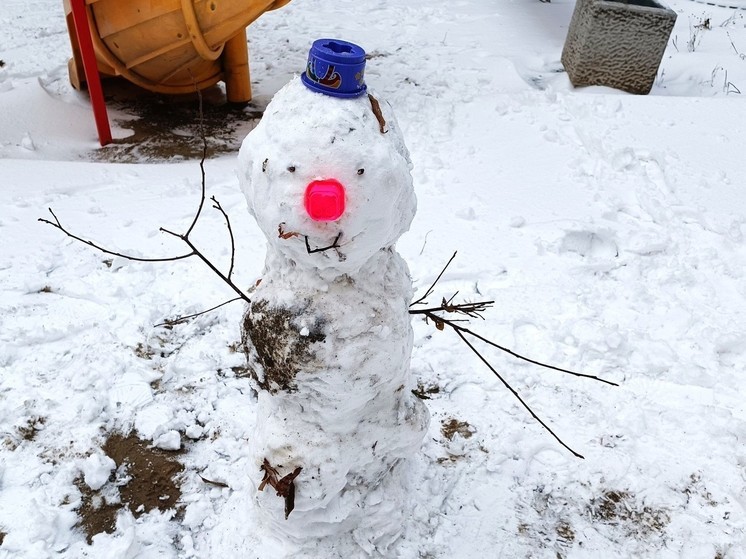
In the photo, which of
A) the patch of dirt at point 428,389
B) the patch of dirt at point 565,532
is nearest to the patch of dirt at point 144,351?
the patch of dirt at point 428,389

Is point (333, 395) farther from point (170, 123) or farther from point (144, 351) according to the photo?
point (170, 123)

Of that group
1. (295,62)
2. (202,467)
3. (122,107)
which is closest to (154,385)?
(202,467)

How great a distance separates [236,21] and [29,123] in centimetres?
171

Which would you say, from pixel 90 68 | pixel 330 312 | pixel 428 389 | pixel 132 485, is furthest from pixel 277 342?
pixel 90 68

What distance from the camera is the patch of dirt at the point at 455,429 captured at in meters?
2.48

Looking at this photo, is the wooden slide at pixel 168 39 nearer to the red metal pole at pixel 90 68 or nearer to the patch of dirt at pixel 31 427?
the red metal pole at pixel 90 68

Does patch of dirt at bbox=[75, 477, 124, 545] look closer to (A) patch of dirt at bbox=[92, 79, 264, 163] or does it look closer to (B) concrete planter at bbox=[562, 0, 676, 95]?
(A) patch of dirt at bbox=[92, 79, 264, 163]

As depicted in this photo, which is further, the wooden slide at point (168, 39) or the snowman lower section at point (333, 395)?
the wooden slide at point (168, 39)

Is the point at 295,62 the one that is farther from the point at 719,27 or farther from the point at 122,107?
the point at 719,27

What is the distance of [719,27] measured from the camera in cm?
610

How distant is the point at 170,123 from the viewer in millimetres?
4824

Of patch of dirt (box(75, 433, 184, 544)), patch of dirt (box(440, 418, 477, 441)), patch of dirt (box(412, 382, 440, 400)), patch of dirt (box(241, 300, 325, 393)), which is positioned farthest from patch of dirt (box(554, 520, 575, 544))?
patch of dirt (box(75, 433, 184, 544))

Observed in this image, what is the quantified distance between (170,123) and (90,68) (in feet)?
2.41

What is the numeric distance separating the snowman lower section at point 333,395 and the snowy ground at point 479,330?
0.25 m
